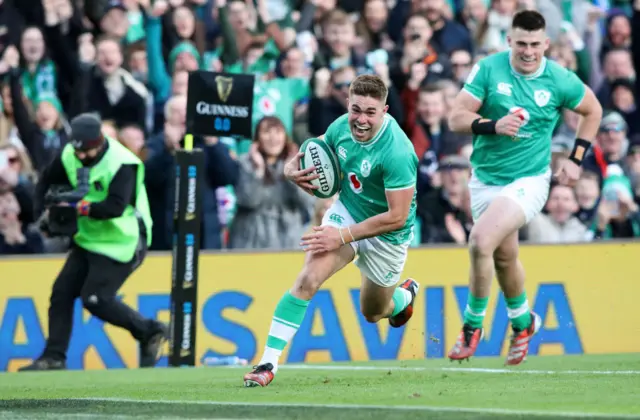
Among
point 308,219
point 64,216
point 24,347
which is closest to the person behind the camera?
point 64,216

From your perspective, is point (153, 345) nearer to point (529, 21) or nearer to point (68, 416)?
point (529, 21)

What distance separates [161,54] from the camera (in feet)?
52.2

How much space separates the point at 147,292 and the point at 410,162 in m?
5.54

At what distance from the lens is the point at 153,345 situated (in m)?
13.0

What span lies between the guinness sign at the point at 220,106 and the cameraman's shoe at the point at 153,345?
1.87m

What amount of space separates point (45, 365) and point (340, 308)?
3.25m

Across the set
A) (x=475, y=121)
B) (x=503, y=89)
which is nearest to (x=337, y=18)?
(x=503, y=89)

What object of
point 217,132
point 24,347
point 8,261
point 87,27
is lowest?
point 24,347

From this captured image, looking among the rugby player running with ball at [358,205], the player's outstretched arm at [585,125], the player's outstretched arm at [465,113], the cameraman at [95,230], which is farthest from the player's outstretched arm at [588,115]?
the cameraman at [95,230]

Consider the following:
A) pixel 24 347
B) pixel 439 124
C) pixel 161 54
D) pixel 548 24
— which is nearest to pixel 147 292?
pixel 24 347

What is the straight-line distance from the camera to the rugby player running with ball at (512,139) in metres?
10.8

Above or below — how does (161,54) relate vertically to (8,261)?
above

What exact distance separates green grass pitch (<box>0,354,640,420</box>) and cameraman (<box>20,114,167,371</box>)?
72cm

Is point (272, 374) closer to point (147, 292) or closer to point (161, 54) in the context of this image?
point (147, 292)
